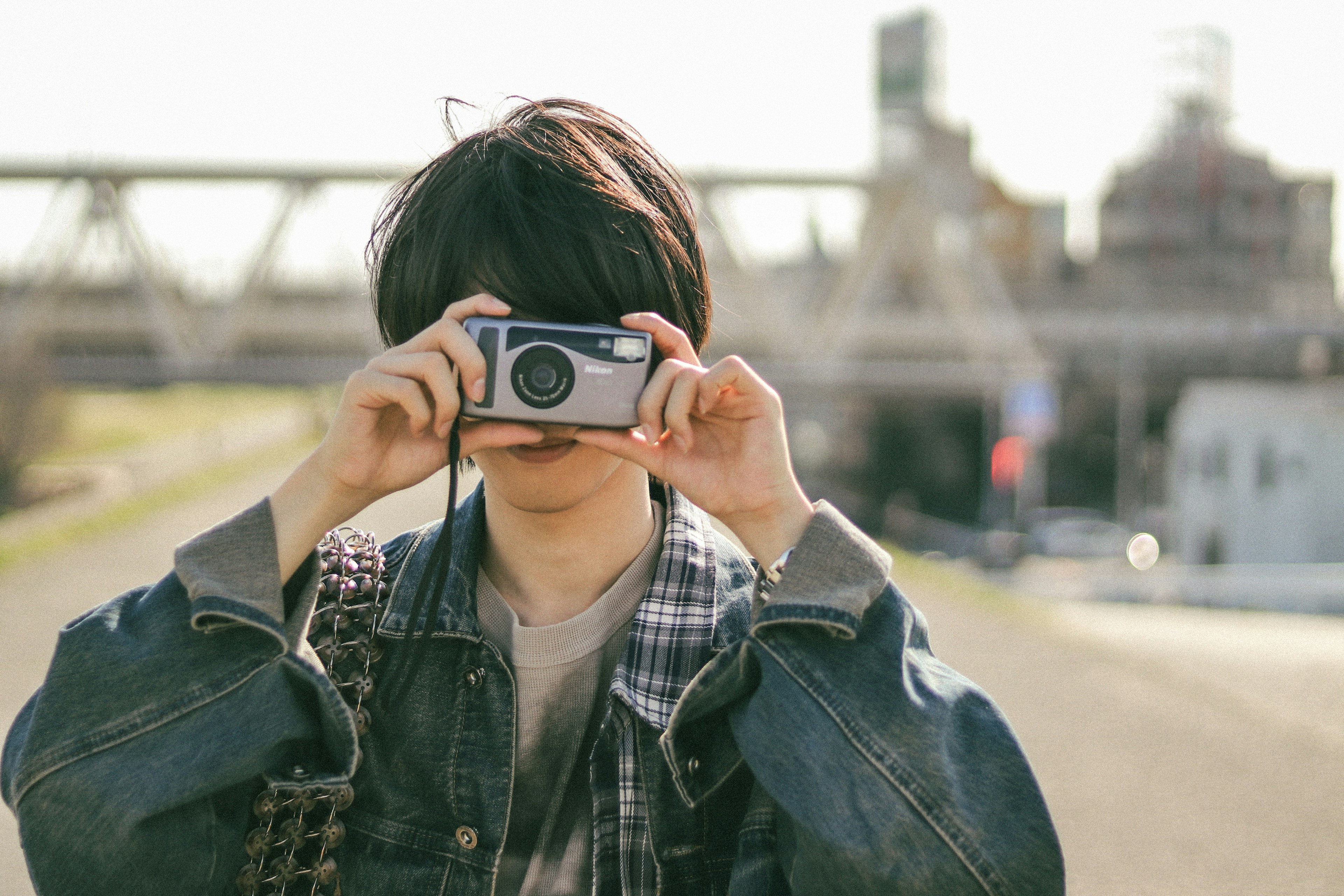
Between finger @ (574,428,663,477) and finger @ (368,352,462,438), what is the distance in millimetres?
162

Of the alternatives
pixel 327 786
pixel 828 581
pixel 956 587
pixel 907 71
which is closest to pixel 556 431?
pixel 828 581

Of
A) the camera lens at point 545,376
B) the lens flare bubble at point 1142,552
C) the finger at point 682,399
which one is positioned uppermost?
the camera lens at point 545,376

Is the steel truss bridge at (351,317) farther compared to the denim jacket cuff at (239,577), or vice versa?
the steel truss bridge at (351,317)

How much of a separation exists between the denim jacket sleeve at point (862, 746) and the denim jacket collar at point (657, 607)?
0.07 m

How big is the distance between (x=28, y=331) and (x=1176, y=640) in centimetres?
2489

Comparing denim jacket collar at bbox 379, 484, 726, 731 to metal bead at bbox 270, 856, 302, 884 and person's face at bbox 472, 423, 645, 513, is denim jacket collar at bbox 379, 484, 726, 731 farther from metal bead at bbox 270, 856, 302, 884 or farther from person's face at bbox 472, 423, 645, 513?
metal bead at bbox 270, 856, 302, 884

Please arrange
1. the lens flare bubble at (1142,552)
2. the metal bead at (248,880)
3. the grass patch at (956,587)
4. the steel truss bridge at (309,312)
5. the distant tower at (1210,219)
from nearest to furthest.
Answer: the metal bead at (248,880), the grass patch at (956,587), the steel truss bridge at (309,312), the lens flare bubble at (1142,552), the distant tower at (1210,219)

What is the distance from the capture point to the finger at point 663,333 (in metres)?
1.32

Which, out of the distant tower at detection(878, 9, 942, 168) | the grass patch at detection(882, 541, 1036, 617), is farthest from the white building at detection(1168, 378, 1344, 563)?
the distant tower at detection(878, 9, 942, 168)

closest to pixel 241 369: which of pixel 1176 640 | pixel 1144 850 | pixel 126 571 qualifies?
pixel 126 571

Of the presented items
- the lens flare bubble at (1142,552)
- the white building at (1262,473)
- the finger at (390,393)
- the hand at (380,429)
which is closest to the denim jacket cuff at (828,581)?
the hand at (380,429)

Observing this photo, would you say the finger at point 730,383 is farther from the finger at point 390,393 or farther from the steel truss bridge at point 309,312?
the steel truss bridge at point 309,312

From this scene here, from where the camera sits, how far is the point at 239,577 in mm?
1253

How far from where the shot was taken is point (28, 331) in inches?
935
